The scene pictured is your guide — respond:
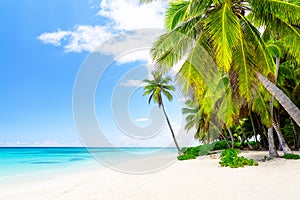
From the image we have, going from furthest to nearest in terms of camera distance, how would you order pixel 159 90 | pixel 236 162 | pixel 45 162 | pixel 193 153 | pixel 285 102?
pixel 45 162, pixel 159 90, pixel 193 153, pixel 236 162, pixel 285 102

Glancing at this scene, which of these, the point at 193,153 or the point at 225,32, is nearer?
the point at 225,32

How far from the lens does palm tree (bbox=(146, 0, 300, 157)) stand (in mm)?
5699

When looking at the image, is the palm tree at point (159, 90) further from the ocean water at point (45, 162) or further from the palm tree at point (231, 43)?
the palm tree at point (231, 43)

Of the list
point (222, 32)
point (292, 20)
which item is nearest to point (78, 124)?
point (222, 32)

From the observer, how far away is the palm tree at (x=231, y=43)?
570cm

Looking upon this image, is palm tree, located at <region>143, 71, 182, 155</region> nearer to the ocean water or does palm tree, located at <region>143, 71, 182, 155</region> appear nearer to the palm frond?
the ocean water

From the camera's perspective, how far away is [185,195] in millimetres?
7078

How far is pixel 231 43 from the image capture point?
223 inches

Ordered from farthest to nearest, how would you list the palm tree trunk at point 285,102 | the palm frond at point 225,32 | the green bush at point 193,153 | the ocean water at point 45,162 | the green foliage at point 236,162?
the ocean water at point 45,162 → the green bush at point 193,153 → the green foliage at point 236,162 → the palm frond at point 225,32 → the palm tree trunk at point 285,102

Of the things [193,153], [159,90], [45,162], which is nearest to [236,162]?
[193,153]

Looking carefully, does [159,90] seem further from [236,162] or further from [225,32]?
[225,32]

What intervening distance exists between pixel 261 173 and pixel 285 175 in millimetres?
887

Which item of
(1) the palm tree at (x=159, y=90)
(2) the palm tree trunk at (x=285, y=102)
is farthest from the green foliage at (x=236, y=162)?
(1) the palm tree at (x=159, y=90)

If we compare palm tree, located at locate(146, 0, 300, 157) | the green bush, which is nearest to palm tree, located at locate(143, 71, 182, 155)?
the green bush
